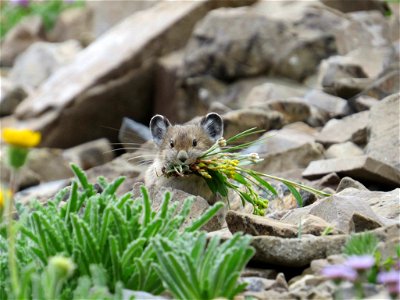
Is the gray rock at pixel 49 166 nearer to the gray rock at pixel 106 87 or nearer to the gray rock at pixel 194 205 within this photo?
the gray rock at pixel 106 87

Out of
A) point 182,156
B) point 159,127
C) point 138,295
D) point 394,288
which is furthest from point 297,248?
point 159,127

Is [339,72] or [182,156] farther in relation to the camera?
[339,72]

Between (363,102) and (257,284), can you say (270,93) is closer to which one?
(363,102)

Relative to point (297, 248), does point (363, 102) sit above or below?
below

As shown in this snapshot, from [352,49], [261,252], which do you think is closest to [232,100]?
[352,49]

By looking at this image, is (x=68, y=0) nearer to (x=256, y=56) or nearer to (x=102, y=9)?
(x=102, y=9)
